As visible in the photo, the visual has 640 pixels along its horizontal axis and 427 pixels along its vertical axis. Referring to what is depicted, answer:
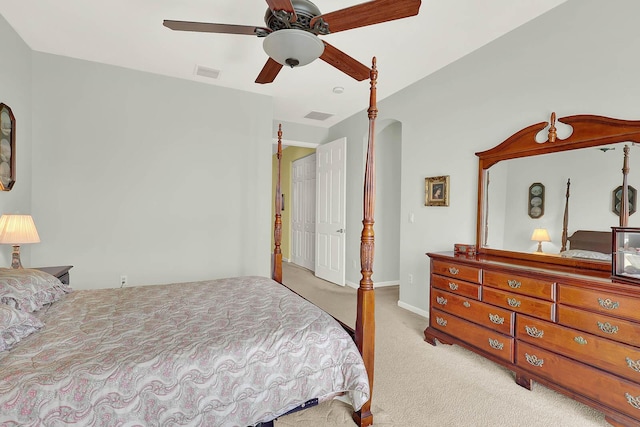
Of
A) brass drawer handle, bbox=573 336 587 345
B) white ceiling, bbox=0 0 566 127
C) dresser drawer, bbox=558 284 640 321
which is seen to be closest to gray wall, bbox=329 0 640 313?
white ceiling, bbox=0 0 566 127

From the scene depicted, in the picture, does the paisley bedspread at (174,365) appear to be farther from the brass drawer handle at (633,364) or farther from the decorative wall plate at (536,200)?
the decorative wall plate at (536,200)

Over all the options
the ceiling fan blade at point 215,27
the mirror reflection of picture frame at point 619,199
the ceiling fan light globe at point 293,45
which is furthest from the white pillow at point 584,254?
the ceiling fan blade at point 215,27

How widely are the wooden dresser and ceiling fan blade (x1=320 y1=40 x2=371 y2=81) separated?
170 centimetres

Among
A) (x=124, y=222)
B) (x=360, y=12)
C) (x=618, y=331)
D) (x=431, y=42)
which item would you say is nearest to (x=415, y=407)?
(x=618, y=331)

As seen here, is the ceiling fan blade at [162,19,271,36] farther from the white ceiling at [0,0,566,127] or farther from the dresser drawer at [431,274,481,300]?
the dresser drawer at [431,274,481,300]

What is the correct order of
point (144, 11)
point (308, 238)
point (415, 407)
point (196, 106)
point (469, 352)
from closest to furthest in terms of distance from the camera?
point (415, 407)
point (144, 11)
point (469, 352)
point (196, 106)
point (308, 238)

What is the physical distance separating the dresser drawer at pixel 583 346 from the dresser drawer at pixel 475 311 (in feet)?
0.27

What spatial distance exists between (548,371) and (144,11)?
12.7 ft

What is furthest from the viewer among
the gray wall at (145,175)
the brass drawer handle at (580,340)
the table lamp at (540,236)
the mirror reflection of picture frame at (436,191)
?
the mirror reflection of picture frame at (436,191)

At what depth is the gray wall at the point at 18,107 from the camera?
2.53 m

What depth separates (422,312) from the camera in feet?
11.8

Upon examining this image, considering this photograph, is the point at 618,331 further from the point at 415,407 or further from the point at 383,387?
the point at 383,387

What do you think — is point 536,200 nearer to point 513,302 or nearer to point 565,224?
point 565,224

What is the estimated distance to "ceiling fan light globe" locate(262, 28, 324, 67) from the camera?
1707 millimetres
